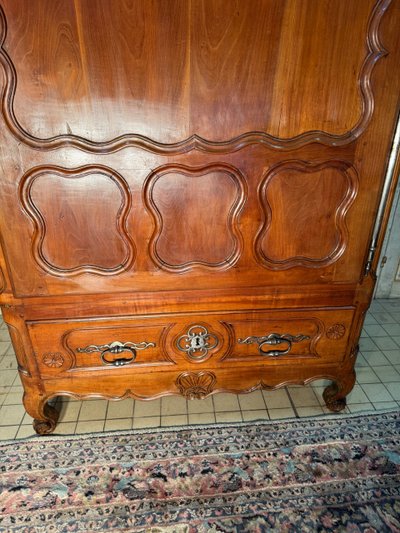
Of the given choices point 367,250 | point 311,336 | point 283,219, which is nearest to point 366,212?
point 367,250

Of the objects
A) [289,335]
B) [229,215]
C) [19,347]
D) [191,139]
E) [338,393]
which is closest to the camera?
[191,139]

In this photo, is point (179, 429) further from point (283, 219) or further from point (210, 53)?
point (210, 53)

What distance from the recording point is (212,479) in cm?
137

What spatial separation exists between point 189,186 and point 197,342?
658mm

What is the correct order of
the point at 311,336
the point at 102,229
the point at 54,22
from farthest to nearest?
the point at 311,336 < the point at 102,229 < the point at 54,22

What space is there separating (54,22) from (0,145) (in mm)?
388

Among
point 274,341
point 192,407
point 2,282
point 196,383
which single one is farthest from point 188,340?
point 2,282

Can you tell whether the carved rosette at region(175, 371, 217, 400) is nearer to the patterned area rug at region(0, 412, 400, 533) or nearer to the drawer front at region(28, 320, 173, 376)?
the drawer front at region(28, 320, 173, 376)

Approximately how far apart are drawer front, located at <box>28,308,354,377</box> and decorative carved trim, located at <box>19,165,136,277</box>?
→ 0.75 feet

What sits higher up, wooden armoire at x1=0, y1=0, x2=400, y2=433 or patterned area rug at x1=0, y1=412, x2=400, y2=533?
wooden armoire at x1=0, y1=0, x2=400, y2=433

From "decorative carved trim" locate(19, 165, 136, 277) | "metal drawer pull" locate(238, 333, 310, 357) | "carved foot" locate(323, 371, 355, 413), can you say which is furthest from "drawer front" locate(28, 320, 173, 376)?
"carved foot" locate(323, 371, 355, 413)

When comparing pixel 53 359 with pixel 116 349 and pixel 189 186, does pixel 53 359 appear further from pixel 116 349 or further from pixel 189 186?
pixel 189 186

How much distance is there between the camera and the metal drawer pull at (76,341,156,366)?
4.50 ft

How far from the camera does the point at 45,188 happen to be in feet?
3.59
